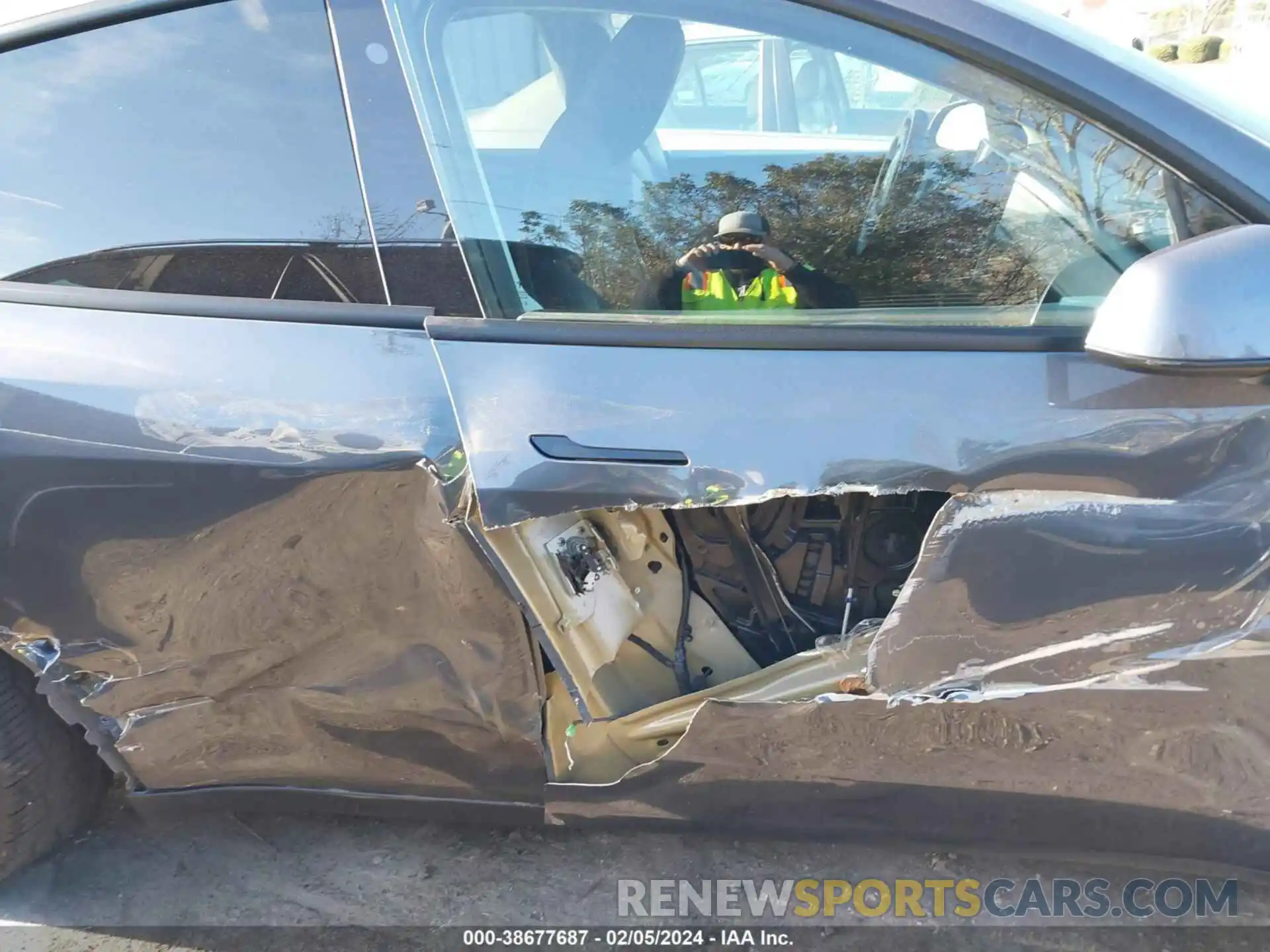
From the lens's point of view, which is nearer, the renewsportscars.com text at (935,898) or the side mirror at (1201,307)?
the side mirror at (1201,307)

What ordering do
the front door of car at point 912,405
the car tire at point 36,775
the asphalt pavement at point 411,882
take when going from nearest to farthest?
the front door of car at point 912,405 → the car tire at point 36,775 → the asphalt pavement at point 411,882

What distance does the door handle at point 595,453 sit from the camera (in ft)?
4.06

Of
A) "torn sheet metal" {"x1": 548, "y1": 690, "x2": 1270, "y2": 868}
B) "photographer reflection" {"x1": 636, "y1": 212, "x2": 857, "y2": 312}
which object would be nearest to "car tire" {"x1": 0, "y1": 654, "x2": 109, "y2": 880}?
"torn sheet metal" {"x1": 548, "y1": 690, "x2": 1270, "y2": 868}

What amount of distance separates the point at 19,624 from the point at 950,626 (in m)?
1.51

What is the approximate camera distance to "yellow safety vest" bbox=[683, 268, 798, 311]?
1.38 meters

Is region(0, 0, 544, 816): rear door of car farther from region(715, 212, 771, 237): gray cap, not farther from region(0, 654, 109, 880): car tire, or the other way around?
region(715, 212, 771, 237): gray cap

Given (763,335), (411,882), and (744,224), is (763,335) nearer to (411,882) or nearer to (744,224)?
(744,224)

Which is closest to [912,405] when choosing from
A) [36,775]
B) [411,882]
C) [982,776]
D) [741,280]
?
[741,280]

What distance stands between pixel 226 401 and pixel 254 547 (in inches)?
9.2

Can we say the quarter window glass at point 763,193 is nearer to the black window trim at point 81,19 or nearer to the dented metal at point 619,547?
the dented metal at point 619,547

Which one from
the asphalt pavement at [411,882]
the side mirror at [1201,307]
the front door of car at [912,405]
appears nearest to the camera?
the side mirror at [1201,307]

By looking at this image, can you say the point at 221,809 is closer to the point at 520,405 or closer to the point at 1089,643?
the point at 520,405

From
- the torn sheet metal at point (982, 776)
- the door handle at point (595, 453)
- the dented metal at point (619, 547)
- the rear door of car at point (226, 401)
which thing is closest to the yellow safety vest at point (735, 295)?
the dented metal at point (619, 547)

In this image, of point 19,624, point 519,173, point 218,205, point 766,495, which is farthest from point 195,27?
point 766,495
